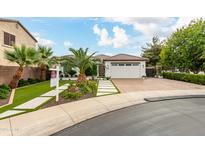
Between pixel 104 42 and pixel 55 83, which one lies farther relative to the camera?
pixel 104 42

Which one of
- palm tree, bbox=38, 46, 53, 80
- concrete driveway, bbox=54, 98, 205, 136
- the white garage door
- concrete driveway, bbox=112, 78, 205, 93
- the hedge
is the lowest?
concrete driveway, bbox=54, 98, 205, 136

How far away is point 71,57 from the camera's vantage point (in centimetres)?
1334

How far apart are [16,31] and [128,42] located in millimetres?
19119

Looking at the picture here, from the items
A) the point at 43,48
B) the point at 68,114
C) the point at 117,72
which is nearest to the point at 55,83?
the point at 68,114

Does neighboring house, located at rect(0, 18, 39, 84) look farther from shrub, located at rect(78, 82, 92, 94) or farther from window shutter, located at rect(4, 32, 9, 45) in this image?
shrub, located at rect(78, 82, 92, 94)

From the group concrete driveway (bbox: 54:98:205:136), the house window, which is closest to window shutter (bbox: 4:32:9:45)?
the house window

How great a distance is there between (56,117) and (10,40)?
44.2 ft

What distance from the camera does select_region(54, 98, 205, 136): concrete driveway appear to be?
6.00 m

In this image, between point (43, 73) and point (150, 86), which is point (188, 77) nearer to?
point (150, 86)

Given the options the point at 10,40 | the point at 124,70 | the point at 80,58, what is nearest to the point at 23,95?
the point at 80,58

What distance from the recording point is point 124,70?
93.8 feet

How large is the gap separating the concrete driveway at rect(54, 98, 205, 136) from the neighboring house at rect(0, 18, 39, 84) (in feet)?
34.7
